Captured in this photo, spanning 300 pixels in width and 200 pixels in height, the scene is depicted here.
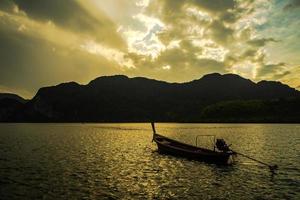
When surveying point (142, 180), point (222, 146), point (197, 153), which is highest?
point (222, 146)

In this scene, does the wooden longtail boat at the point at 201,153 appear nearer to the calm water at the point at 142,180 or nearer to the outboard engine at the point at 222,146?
the outboard engine at the point at 222,146

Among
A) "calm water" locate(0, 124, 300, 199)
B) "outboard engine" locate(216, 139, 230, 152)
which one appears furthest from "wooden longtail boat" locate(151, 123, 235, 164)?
"calm water" locate(0, 124, 300, 199)

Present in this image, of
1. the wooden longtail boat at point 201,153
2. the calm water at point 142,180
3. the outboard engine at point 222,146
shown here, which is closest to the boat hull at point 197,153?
the wooden longtail boat at point 201,153

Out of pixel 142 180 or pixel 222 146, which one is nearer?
pixel 142 180

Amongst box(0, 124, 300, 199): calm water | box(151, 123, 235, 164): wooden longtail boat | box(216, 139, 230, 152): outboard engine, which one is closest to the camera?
box(0, 124, 300, 199): calm water

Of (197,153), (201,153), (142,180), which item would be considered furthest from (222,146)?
(142,180)

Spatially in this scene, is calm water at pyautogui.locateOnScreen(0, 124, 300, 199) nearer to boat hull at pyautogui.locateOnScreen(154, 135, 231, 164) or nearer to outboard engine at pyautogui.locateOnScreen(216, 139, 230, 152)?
boat hull at pyautogui.locateOnScreen(154, 135, 231, 164)

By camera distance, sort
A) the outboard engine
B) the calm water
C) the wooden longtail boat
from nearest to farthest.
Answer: the calm water < the wooden longtail boat < the outboard engine

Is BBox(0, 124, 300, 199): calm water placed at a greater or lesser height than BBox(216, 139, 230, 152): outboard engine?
lesser

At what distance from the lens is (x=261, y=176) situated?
39.0 meters

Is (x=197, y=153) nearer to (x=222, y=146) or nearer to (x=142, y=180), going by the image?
(x=222, y=146)

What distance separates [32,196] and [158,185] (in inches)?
530

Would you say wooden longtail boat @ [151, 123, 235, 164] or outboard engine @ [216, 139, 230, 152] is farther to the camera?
outboard engine @ [216, 139, 230, 152]

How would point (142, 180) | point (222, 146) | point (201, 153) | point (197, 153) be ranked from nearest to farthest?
point (142, 180)
point (201, 153)
point (222, 146)
point (197, 153)
